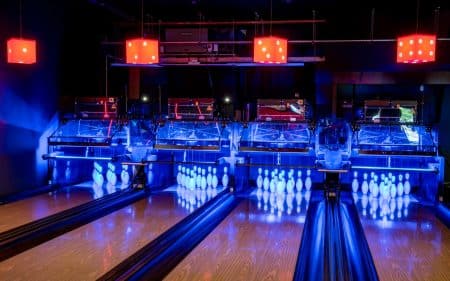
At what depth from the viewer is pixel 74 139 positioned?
8.40 m

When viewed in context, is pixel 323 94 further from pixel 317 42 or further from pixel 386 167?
pixel 386 167

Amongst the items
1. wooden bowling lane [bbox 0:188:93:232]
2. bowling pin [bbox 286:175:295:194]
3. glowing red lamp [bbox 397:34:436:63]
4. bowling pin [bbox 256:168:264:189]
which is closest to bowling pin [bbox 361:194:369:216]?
bowling pin [bbox 286:175:295:194]

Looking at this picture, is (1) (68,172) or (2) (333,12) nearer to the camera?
(2) (333,12)

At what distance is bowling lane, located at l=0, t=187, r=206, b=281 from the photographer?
3.86 m

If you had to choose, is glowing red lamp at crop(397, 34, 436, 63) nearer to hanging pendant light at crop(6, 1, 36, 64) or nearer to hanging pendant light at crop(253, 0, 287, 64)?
hanging pendant light at crop(253, 0, 287, 64)

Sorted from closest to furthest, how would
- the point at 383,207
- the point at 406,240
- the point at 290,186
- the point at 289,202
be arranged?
the point at 406,240 → the point at 383,207 → the point at 289,202 → the point at 290,186

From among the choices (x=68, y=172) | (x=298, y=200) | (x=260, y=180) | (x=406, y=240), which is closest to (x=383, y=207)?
(x=298, y=200)

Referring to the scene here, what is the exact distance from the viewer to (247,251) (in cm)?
452

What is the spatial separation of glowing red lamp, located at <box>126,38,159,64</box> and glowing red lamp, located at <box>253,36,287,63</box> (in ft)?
4.62

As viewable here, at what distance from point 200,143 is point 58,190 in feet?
7.67

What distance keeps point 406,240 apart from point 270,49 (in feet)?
10.2

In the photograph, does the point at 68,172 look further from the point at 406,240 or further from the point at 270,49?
the point at 406,240

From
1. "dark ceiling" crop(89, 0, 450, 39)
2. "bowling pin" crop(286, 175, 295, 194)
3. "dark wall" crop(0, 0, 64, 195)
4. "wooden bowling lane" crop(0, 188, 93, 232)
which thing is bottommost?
"wooden bowling lane" crop(0, 188, 93, 232)

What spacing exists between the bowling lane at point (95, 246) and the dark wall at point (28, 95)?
7.26 feet
